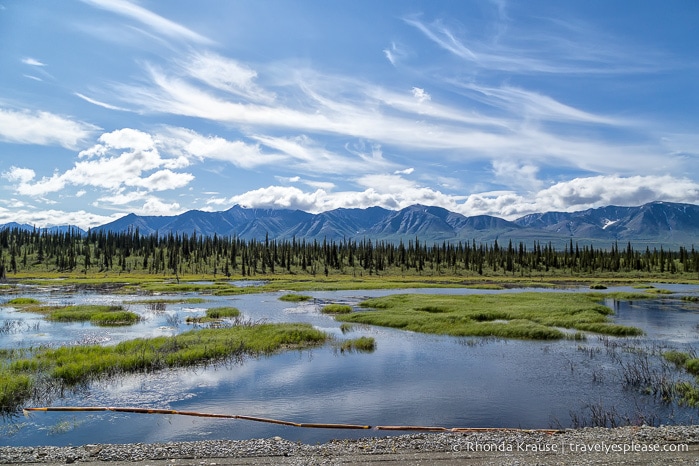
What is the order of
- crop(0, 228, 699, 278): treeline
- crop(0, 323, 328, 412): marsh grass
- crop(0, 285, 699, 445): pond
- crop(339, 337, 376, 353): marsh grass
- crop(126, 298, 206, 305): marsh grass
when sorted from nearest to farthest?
crop(0, 285, 699, 445): pond < crop(0, 323, 328, 412): marsh grass < crop(339, 337, 376, 353): marsh grass < crop(126, 298, 206, 305): marsh grass < crop(0, 228, 699, 278): treeline

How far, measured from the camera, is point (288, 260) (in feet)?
550

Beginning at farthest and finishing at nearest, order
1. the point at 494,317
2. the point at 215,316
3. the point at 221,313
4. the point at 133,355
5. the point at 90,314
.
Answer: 1. the point at 221,313
2. the point at 90,314
3. the point at 215,316
4. the point at 494,317
5. the point at 133,355

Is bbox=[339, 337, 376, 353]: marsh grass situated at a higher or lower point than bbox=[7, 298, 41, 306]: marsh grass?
higher

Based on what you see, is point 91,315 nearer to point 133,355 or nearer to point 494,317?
point 133,355

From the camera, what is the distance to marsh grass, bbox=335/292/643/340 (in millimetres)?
40125

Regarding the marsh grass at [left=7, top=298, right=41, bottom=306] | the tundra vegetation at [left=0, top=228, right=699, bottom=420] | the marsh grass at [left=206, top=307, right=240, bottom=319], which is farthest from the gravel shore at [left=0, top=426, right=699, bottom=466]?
the marsh grass at [left=7, top=298, right=41, bottom=306]

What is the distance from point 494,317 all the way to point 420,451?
34.6m

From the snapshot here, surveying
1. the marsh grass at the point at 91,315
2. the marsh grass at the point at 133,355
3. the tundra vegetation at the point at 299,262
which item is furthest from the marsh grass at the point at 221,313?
the tundra vegetation at the point at 299,262

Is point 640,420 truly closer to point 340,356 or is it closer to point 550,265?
point 340,356

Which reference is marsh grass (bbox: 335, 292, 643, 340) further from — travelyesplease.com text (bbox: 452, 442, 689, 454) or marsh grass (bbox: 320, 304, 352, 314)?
travelyesplease.com text (bbox: 452, 442, 689, 454)

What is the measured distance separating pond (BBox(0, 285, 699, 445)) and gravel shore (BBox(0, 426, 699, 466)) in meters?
1.78

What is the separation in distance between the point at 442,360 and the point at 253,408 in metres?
14.1

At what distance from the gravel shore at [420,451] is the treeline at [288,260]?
13215 centimetres

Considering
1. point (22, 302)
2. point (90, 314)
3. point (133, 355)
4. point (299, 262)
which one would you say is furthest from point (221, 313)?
point (299, 262)
